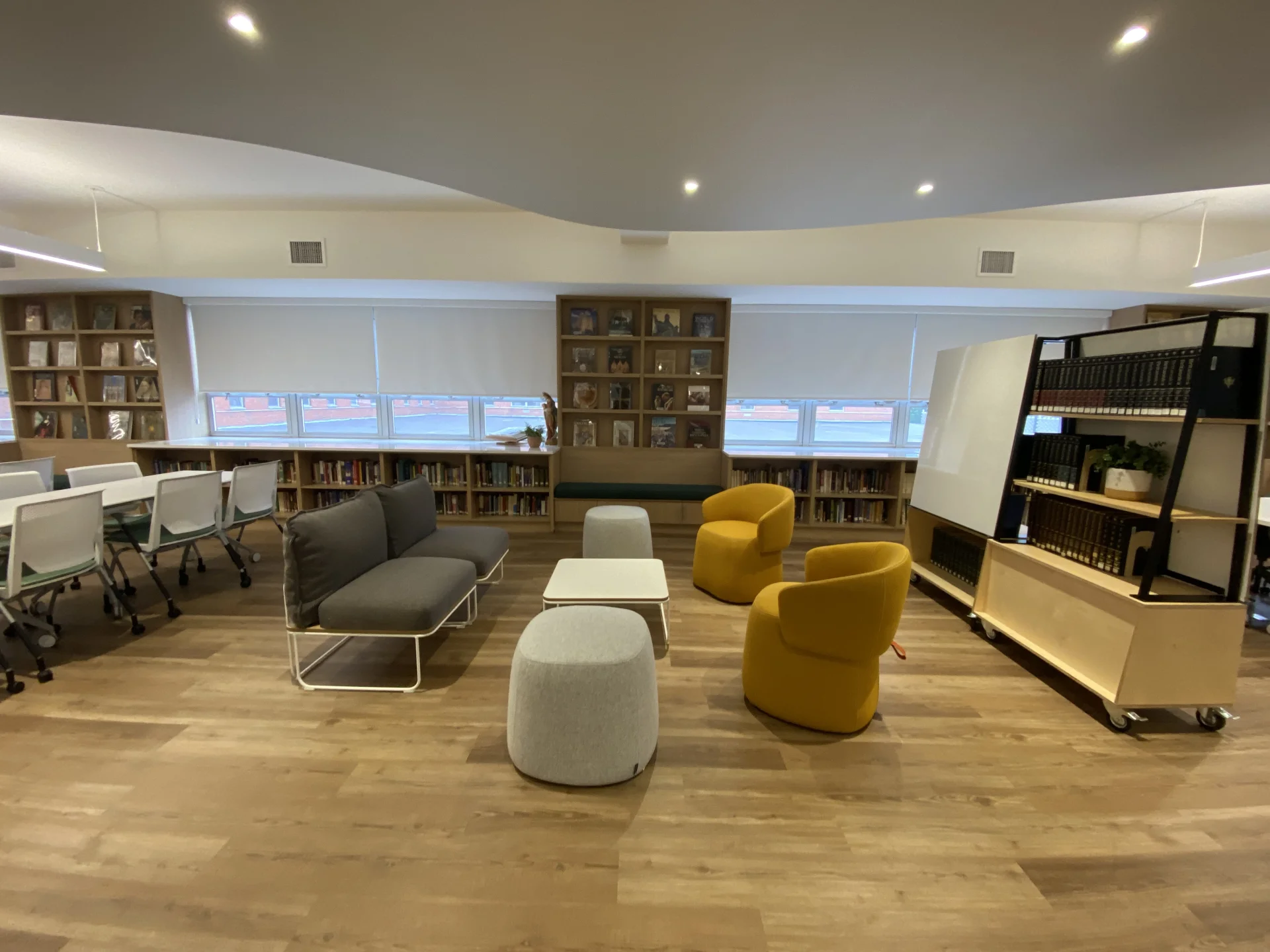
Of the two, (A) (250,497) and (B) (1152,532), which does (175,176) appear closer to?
(A) (250,497)

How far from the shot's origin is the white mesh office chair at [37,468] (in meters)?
4.07

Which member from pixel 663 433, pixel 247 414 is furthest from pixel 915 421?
pixel 247 414

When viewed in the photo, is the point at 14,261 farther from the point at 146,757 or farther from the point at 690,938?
the point at 690,938

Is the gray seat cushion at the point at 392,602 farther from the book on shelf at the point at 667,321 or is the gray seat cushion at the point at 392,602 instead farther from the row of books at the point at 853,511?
the row of books at the point at 853,511

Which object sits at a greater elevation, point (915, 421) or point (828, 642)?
point (915, 421)

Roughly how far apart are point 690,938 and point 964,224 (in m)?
6.00

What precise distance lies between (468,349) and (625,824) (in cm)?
551

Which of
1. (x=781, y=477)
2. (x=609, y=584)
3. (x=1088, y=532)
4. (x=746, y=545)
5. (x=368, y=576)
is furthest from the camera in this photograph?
(x=781, y=477)

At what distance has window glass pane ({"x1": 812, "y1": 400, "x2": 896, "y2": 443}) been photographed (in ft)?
20.9

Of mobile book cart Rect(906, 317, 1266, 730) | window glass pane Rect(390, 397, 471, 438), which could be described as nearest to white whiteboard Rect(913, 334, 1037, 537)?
mobile book cart Rect(906, 317, 1266, 730)

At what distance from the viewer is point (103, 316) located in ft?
18.6

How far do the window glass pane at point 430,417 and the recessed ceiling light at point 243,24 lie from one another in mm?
4860

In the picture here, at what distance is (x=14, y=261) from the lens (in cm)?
500

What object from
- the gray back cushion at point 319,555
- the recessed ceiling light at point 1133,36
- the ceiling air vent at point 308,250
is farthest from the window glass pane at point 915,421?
the ceiling air vent at point 308,250
